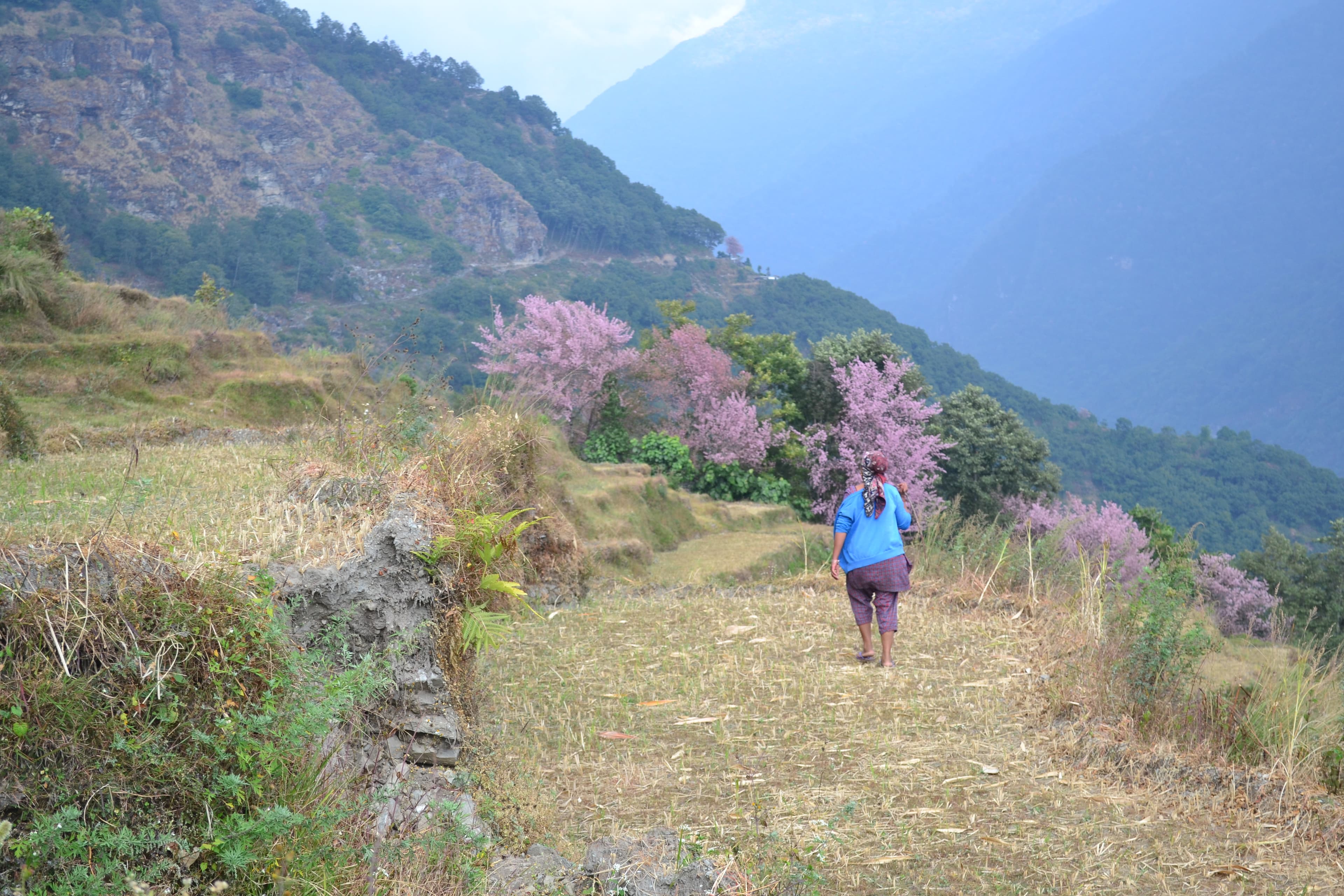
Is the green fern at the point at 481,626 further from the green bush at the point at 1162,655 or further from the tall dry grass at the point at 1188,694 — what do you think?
the green bush at the point at 1162,655

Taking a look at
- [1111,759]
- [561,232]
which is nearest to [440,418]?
[1111,759]

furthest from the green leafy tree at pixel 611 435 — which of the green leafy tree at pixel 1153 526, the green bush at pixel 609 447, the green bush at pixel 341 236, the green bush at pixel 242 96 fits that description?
the green bush at pixel 242 96

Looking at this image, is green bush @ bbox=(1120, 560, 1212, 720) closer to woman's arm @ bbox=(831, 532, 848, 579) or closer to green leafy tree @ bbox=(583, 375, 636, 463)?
woman's arm @ bbox=(831, 532, 848, 579)

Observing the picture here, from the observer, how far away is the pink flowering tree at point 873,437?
929 inches

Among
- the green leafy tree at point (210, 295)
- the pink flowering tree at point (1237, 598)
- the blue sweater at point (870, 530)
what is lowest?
the pink flowering tree at point (1237, 598)

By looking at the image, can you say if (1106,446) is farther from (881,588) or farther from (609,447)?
(881,588)

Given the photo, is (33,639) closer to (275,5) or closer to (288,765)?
(288,765)

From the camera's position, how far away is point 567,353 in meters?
21.5

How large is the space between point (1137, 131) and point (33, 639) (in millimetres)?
202383

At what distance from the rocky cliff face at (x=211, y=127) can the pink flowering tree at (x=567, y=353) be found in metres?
44.9

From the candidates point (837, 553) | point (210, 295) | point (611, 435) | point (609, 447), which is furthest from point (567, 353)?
point (837, 553)

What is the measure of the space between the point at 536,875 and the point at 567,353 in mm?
18627

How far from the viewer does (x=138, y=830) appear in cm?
277

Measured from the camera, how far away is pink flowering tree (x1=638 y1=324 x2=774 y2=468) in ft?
71.8
